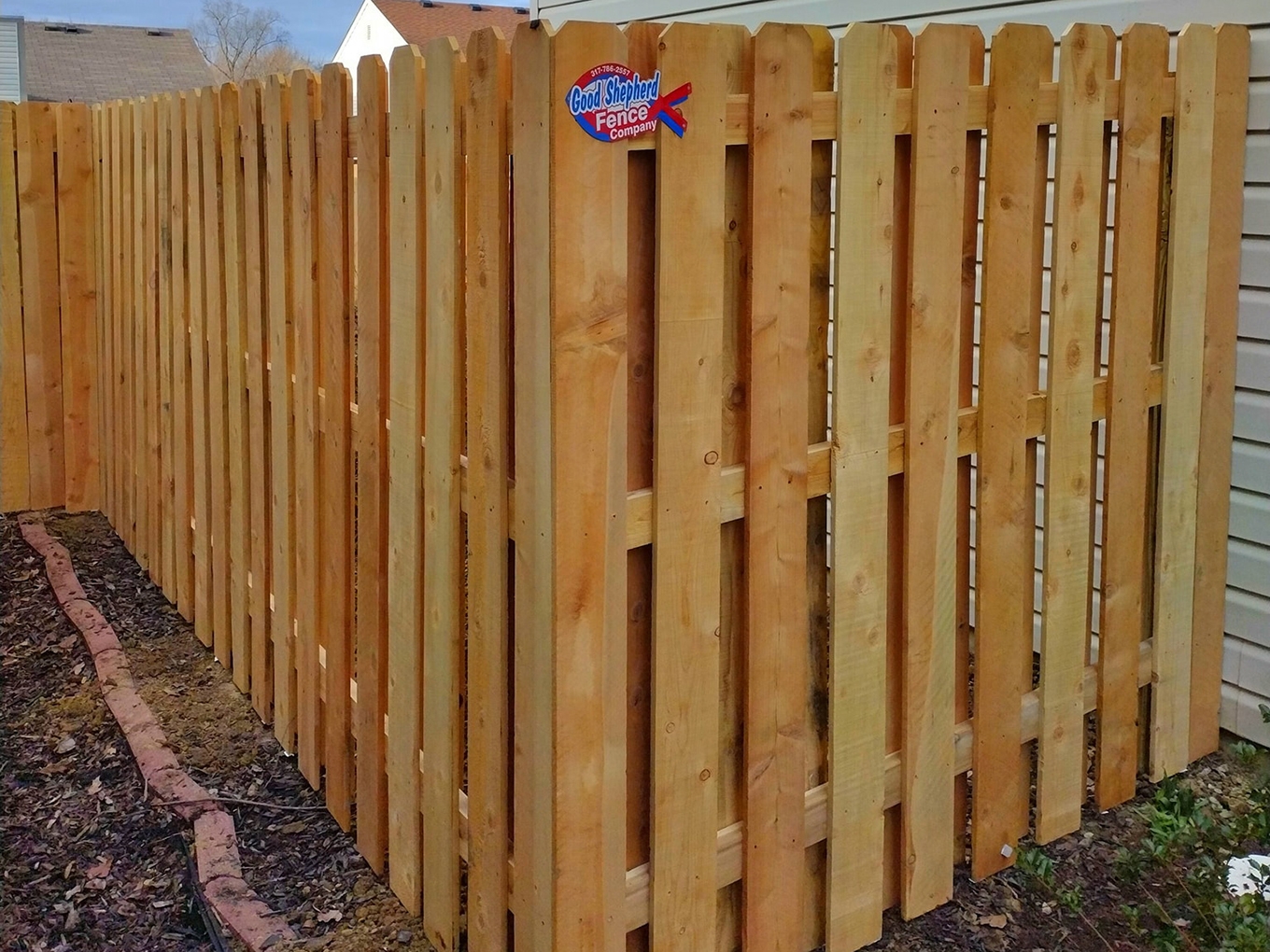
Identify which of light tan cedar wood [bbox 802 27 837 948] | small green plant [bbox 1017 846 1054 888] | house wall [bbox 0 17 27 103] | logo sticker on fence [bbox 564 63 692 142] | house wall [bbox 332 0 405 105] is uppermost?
house wall [bbox 332 0 405 105]

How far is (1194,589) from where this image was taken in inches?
155

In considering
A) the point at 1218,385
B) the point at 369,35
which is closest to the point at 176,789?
the point at 1218,385

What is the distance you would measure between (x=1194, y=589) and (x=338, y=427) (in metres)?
2.52

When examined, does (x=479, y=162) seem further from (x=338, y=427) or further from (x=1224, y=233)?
(x=1224, y=233)

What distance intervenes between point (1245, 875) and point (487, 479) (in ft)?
7.02

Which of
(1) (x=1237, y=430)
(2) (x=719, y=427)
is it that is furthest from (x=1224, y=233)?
(2) (x=719, y=427)

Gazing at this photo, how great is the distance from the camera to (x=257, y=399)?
4445mm

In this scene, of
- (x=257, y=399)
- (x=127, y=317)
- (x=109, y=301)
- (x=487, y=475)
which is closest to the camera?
(x=487, y=475)

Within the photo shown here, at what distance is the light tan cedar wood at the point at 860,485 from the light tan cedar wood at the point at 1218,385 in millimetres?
1349

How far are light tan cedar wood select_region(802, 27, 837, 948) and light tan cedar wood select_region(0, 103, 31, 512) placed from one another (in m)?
5.37

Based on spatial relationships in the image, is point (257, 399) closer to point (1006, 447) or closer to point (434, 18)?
point (1006, 447)

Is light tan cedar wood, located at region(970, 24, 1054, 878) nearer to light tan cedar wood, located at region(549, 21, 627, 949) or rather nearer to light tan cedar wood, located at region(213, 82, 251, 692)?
light tan cedar wood, located at region(549, 21, 627, 949)

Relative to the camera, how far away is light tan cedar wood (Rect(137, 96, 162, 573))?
18.3 feet

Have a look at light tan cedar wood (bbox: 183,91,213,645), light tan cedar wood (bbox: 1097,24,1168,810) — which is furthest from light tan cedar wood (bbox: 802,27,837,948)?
light tan cedar wood (bbox: 183,91,213,645)
